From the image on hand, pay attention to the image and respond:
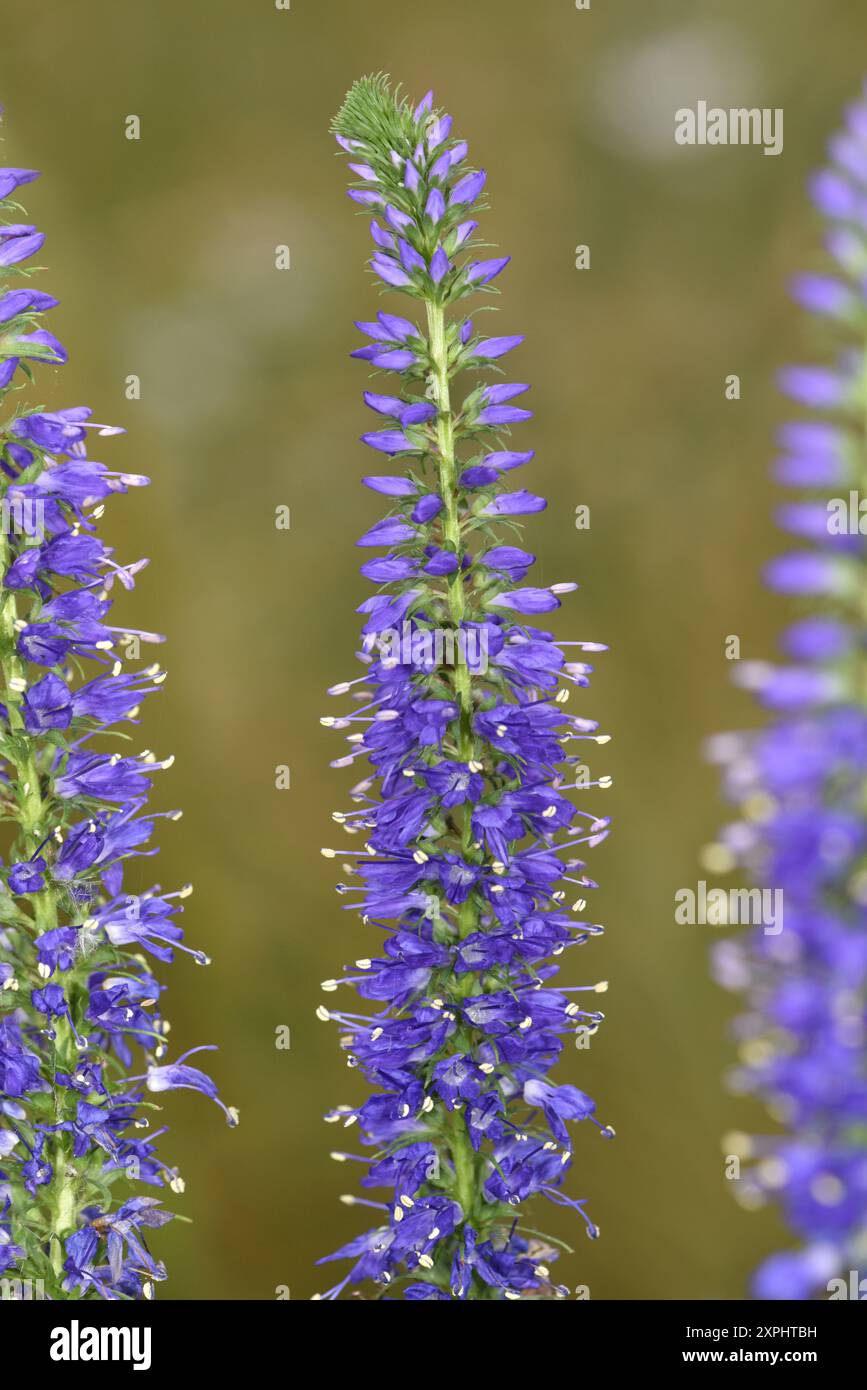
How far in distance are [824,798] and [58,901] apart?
58.3 inches

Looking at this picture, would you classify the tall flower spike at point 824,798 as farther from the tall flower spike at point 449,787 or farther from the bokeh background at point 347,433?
the bokeh background at point 347,433

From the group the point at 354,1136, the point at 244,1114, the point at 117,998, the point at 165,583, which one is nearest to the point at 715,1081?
the point at 354,1136

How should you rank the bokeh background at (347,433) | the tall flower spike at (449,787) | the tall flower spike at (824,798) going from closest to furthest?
the tall flower spike at (824,798)
the tall flower spike at (449,787)
the bokeh background at (347,433)

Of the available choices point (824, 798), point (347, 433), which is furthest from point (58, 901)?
point (347, 433)

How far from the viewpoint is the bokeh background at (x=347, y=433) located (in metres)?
4.88

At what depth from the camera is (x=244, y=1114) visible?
199 inches

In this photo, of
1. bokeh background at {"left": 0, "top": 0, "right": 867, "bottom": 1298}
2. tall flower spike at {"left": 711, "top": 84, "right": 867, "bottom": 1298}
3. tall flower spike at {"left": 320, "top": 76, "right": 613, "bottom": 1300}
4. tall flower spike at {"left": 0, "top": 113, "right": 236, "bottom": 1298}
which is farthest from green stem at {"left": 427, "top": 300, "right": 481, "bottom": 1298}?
bokeh background at {"left": 0, "top": 0, "right": 867, "bottom": 1298}

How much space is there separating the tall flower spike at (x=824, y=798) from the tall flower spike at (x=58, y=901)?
1291 millimetres

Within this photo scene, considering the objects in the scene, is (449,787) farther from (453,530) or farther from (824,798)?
(824,798)

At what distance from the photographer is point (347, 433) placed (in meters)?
5.11

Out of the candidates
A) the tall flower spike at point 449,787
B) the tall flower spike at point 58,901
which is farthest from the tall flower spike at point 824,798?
the tall flower spike at point 58,901

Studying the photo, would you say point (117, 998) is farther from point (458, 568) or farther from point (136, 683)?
point (458, 568)

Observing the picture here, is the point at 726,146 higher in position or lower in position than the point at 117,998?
higher

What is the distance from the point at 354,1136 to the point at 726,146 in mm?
3253
